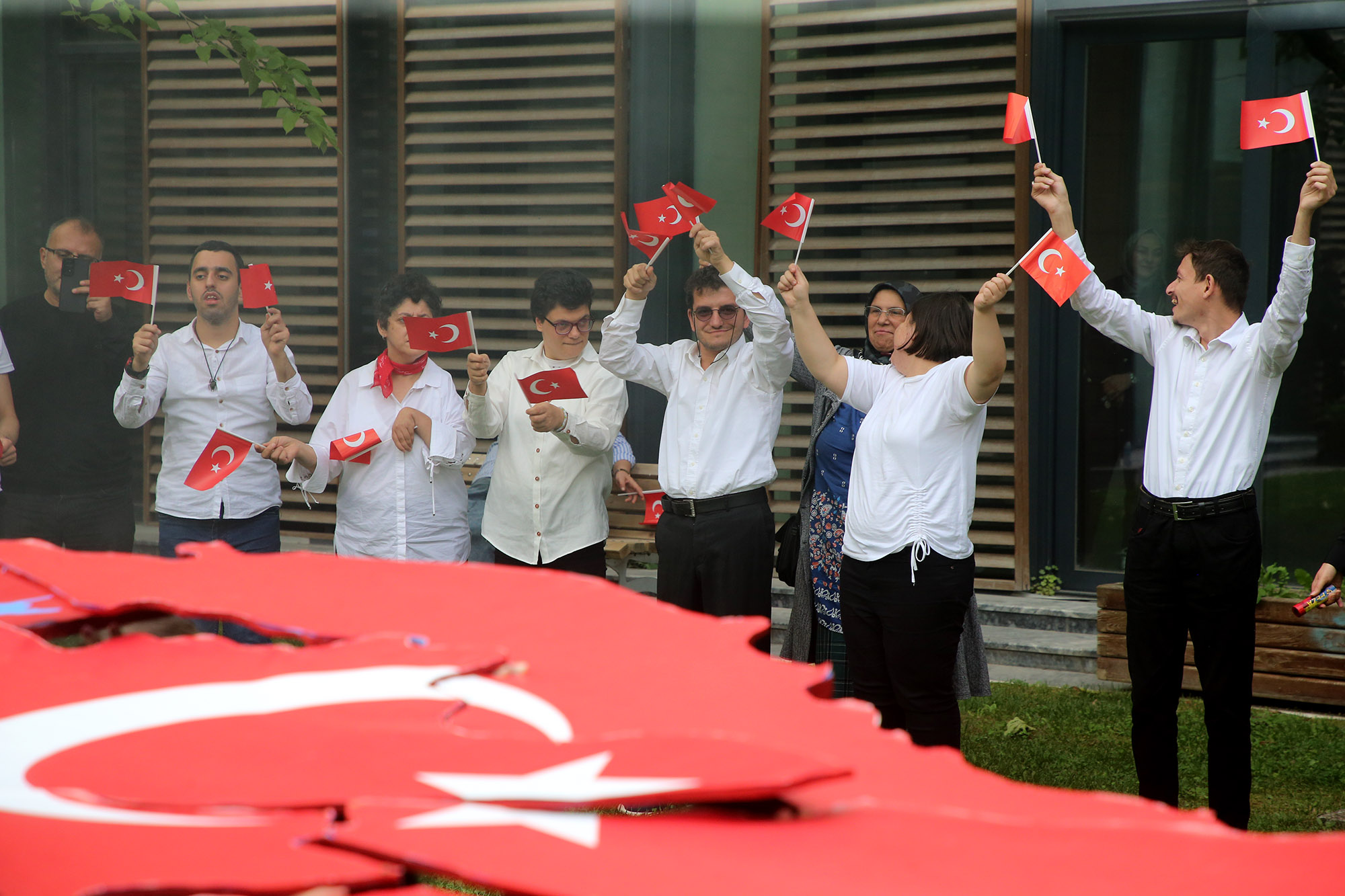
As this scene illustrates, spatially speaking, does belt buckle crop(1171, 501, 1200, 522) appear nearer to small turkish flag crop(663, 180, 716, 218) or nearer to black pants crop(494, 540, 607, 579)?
small turkish flag crop(663, 180, 716, 218)

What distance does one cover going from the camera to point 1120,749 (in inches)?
190

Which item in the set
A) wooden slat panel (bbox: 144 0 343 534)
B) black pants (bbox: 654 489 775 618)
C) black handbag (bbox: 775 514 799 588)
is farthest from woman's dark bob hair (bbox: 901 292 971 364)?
wooden slat panel (bbox: 144 0 343 534)

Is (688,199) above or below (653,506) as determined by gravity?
above

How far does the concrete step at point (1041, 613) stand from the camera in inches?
245

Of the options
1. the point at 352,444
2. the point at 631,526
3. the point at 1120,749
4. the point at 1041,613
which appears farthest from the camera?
the point at 631,526

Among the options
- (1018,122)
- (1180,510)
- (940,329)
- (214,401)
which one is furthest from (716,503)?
(214,401)

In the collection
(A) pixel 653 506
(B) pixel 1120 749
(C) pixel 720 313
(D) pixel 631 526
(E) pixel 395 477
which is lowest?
(B) pixel 1120 749

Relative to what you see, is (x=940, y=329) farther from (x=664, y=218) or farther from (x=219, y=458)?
(x=219, y=458)

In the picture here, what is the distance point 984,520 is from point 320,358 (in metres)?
4.04

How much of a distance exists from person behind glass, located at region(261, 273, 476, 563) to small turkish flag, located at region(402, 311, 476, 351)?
0.08 meters

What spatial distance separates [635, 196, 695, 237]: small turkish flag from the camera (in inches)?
174

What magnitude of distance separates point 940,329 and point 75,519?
3.64m

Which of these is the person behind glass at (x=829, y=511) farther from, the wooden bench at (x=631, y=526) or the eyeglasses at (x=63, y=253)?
the eyeglasses at (x=63, y=253)

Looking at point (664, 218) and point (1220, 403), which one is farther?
point (664, 218)
